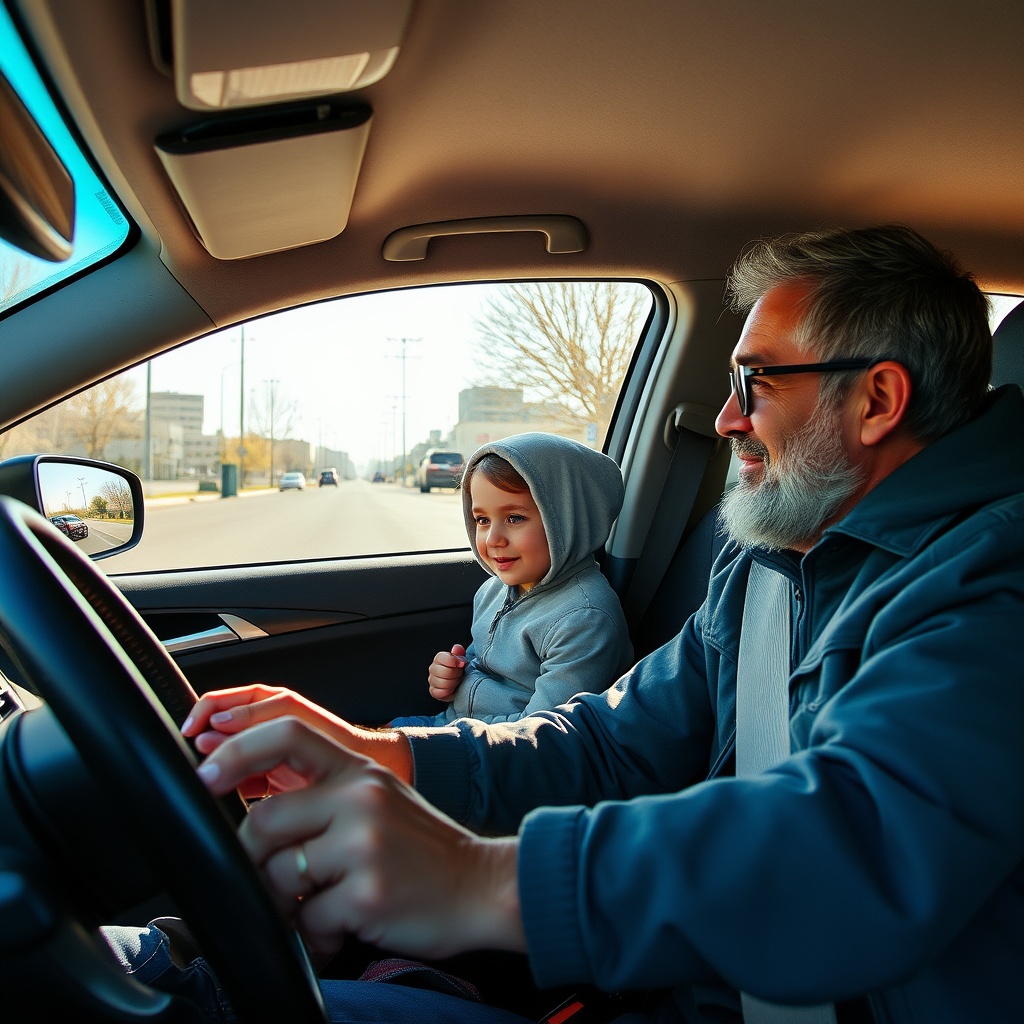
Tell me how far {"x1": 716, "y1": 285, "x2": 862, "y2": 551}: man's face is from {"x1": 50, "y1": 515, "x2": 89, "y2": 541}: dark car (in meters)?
1.27

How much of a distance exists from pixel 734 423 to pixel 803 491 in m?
0.23

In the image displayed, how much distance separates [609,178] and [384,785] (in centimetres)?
171

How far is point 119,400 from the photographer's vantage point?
2180mm

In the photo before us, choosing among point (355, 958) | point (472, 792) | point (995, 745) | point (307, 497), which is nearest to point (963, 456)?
point (995, 745)

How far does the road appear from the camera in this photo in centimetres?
270

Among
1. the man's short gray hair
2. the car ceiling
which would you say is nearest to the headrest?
the man's short gray hair

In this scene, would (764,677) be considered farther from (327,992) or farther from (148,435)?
(148,435)

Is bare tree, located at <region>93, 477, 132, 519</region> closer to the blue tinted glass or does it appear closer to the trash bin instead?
the blue tinted glass

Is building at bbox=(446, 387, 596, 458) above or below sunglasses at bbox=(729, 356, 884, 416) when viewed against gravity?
below

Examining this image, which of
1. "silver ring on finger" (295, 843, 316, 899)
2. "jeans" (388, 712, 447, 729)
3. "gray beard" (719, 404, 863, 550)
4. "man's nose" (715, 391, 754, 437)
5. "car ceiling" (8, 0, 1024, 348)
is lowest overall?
"jeans" (388, 712, 447, 729)

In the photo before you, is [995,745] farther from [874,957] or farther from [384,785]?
[384,785]

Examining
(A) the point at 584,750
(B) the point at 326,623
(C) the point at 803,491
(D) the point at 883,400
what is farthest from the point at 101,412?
(D) the point at 883,400

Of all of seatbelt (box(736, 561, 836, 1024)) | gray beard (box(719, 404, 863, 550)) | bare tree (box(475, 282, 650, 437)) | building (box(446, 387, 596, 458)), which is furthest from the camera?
building (box(446, 387, 596, 458))

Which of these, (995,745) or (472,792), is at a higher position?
(995,745)
